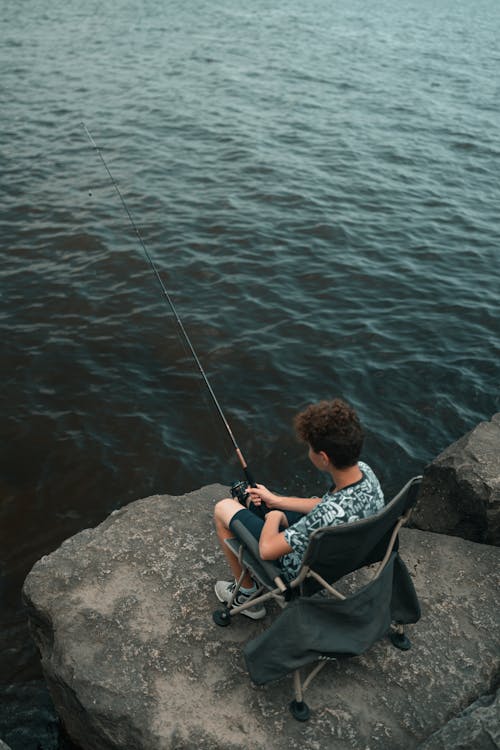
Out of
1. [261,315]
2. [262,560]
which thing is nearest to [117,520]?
[262,560]

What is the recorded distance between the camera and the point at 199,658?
4.42 metres

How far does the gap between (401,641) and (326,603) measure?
0.85 metres

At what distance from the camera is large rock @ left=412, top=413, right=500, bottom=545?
217 inches

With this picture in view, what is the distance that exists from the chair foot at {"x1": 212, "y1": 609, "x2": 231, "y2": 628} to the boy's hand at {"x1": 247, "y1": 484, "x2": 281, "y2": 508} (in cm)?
73

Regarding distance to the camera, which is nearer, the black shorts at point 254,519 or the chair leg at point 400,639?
the black shorts at point 254,519

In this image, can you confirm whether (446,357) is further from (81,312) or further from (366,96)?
(366,96)

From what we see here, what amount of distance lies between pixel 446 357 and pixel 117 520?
535 centimetres

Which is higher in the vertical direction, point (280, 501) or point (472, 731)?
point (280, 501)

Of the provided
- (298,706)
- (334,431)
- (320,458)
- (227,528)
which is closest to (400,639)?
(298,706)

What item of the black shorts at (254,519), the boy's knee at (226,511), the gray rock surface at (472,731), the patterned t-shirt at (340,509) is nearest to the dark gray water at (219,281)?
the boy's knee at (226,511)

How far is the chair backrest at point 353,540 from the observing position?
3.73 meters

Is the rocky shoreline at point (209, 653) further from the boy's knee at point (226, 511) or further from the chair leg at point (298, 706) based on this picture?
the boy's knee at point (226, 511)

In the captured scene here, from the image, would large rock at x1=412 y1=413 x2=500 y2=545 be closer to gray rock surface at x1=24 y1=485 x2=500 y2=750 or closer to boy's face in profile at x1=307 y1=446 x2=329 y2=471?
gray rock surface at x1=24 y1=485 x2=500 y2=750

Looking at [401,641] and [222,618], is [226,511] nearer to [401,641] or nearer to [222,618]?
[222,618]
